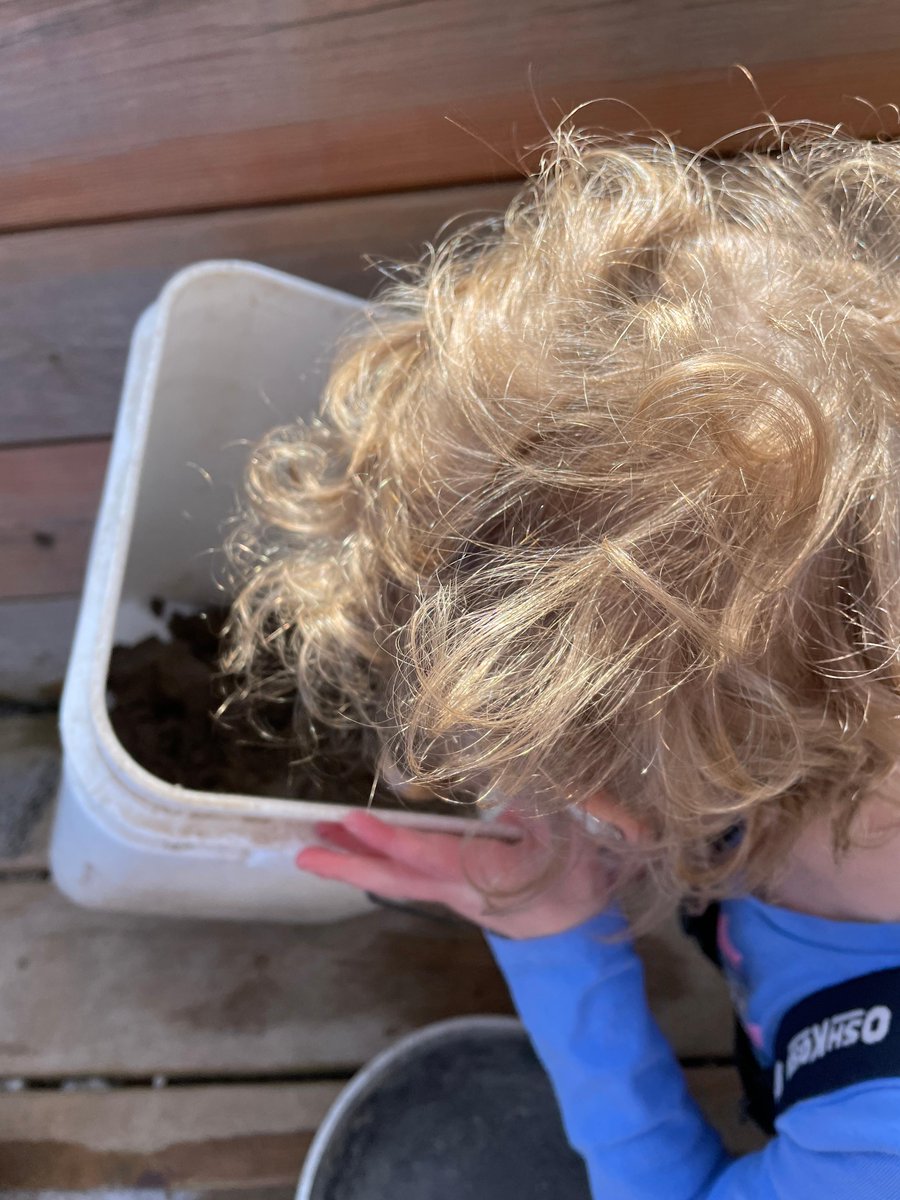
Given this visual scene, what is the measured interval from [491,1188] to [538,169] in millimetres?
755

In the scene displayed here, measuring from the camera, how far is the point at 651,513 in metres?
0.33

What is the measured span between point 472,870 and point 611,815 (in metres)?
0.17

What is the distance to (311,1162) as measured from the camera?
66cm

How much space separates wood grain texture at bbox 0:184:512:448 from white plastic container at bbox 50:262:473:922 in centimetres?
6

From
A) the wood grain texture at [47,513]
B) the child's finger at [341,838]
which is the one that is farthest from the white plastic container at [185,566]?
the wood grain texture at [47,513]

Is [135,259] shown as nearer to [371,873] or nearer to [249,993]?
[371,873]

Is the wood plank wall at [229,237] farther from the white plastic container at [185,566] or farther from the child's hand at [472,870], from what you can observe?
the child's hand at [472,870]

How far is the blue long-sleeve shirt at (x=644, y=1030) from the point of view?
20.7 inches

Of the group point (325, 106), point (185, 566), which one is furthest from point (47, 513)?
point (325, 106)

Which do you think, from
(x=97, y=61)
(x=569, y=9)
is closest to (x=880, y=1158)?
(x=569, y=9)

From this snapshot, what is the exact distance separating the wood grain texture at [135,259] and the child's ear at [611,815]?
0.42 m

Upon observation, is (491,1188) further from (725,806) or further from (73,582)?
(73,582)

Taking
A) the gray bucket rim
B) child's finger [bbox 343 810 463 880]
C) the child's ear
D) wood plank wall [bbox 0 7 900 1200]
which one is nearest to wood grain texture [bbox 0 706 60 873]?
wood plank wall [bbox 0 7 900 1200]

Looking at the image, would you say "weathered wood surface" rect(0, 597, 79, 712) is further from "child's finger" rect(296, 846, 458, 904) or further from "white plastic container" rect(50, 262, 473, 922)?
"child's finger" rect(296, 846, 458, 904)
